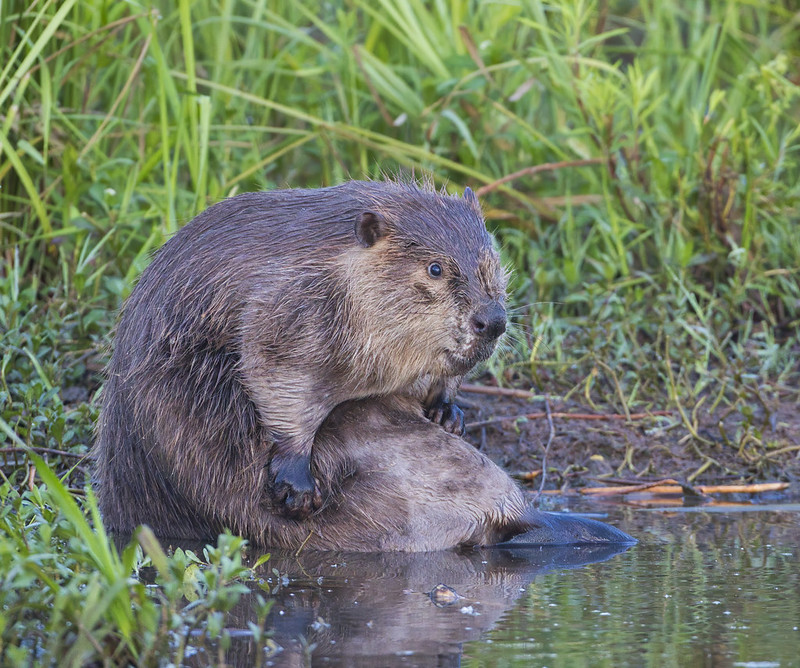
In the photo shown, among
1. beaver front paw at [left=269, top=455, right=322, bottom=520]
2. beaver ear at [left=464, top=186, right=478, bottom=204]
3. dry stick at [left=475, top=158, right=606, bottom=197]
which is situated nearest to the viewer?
beaver front paw at [left=269, top=455, right=322, bottom=520]

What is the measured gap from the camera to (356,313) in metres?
3.41

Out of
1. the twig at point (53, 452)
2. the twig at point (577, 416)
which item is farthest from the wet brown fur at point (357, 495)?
the twig at point (577, 416)

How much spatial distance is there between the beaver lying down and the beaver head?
0.23 meters

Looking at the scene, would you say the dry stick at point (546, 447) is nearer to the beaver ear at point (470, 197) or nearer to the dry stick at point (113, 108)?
the beaver ear at point (470, 197)

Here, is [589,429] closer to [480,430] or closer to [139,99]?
[480,430]

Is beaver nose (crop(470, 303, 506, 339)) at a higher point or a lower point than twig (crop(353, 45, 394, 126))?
lower

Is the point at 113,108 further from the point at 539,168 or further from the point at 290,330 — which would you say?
the point at 290,330

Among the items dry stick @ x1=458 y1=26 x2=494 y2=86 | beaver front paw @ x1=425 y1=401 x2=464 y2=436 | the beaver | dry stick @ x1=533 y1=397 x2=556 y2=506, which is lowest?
dry stick @ x1=533 y1=397 x2=556 y2=506

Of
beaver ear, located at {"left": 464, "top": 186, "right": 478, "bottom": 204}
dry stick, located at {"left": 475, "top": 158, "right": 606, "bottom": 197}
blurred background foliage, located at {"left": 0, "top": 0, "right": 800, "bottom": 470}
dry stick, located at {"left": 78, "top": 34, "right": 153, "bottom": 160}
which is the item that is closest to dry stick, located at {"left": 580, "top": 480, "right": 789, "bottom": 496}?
blurred background foliage, located at {"left": 0, "top": 0, "right": 800, "bottom": 470}

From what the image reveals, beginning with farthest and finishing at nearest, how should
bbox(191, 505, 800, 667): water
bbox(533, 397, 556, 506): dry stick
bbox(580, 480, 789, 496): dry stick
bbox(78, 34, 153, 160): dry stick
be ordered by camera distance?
bbox(78, 34, 153, 160): dry stick → bbox(580, 480, 789, 496): dry stick → bbox(533, 397, 556, 506): dry stick → bbox(191, 505, 800, 667): water

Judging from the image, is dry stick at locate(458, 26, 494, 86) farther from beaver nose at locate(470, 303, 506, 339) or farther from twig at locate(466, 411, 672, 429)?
beaver nose at locate(470, 303, 506, 339)

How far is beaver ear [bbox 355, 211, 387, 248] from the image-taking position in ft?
11.1

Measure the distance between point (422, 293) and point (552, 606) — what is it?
980 mm

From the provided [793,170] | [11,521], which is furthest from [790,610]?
[793,170]
